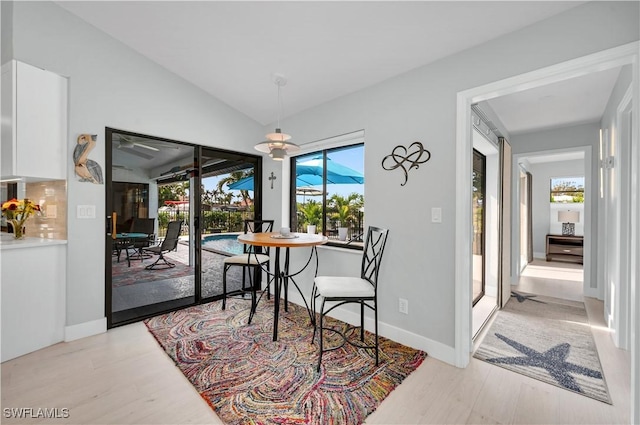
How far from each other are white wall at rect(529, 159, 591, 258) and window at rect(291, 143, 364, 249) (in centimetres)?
625

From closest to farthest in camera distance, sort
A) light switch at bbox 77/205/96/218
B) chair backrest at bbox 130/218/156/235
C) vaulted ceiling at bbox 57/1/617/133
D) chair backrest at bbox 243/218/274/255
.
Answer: vaulted ceiling at bbox 57/1/617/133
light switch at bbox 77/205/96/218
chair backrest at bbox 130/218/156/235
chair backrest at bbox 243/218/274/255

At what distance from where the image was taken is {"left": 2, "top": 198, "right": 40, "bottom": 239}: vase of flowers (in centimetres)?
252

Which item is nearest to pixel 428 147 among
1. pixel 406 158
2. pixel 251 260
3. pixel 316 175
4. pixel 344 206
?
pixel 406 158

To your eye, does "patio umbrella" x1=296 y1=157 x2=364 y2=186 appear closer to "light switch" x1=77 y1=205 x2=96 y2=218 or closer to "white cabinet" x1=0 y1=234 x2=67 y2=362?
"light switch" x1=77 y1=205 x2=96 y2=218

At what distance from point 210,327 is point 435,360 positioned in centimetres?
212

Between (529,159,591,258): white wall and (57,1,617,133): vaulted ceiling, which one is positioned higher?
(57,1,617,133): vaulted ceiling

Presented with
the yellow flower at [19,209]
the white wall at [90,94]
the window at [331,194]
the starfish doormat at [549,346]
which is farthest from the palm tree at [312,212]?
the yellow flower at [19,209]

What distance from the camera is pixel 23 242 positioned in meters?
2.42

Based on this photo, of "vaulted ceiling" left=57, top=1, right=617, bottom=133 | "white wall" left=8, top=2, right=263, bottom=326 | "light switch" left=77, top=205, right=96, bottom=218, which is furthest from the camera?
"light switch" left=77, top=205, right=96, bottom=218

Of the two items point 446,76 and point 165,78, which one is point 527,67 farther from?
point 165,78

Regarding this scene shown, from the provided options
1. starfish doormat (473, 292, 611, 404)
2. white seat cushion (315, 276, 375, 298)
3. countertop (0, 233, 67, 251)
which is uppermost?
countertop (0, 233, 67, 251)

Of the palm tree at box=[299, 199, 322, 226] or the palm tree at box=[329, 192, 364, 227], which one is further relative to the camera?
the palm tree at box=[299, 199, 322, 226]

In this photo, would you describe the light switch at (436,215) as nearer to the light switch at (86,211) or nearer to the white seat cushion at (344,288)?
the white seat cushion at (344,288)

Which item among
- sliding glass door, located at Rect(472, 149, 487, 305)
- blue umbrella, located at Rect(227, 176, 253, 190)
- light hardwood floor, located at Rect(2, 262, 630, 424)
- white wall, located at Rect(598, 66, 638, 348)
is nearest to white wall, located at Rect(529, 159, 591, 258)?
sliding glass door, located at Rect(472, 149, 487, 305)
